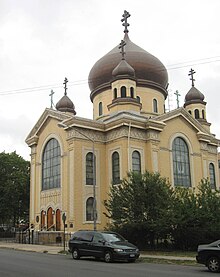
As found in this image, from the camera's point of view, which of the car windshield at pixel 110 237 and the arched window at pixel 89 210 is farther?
the arched window at pixel 89 210

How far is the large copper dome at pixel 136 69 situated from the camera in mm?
42969

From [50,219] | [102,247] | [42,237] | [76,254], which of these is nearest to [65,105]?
[50,219]

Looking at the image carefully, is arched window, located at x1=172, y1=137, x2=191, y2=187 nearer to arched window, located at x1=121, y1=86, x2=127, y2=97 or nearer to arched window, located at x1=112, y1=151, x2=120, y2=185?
arched window, located at x1=112, y1=151, x2=120, y2=185

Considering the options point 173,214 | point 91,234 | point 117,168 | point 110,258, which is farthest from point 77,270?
point 117,168

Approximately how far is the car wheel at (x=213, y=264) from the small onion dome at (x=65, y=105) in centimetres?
3259

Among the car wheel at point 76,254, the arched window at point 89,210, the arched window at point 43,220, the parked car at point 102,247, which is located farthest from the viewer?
the arched window at point 43,220

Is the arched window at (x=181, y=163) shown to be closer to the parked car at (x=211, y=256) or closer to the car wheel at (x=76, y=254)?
the car wheel at (x=76, y=254)

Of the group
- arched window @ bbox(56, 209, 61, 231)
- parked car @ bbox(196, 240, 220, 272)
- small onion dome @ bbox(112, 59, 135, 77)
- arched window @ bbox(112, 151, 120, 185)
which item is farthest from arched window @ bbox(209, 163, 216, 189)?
parked car @ bbox(196, 240, 220, 272)

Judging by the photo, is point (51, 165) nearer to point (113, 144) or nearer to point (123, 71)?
point (113, 144)

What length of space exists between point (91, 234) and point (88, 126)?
1690cm

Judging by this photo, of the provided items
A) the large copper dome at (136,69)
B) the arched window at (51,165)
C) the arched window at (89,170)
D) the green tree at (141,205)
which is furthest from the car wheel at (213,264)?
the large copper dome at (136,69)

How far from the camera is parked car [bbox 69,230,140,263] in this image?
18094 mm

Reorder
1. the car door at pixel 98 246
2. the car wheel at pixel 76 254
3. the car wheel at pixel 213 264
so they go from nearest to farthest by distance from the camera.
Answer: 1. the car wheel at pixel 213 264
2. the car door at pixel 98 246
3. the car wheel at pixel 76 254

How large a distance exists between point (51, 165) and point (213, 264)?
25830 mm
